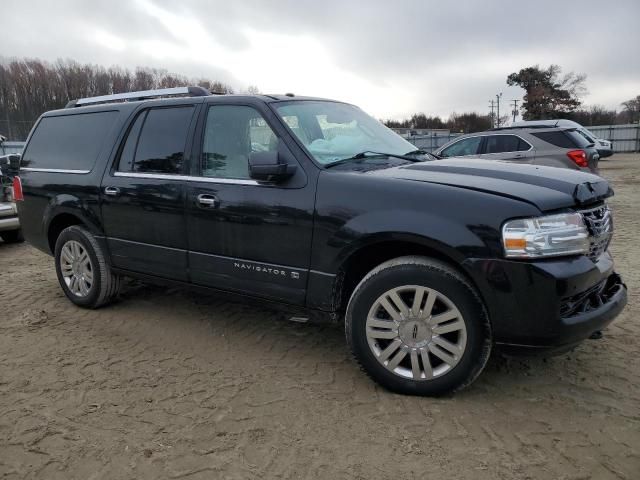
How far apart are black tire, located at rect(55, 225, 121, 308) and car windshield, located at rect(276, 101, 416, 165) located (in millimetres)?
2247

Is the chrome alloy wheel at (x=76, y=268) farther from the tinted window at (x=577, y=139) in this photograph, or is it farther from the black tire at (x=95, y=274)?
the tinted window at (x=577, y=139)

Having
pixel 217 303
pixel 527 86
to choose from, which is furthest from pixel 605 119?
pixel 217 303

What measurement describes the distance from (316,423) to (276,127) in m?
1.94

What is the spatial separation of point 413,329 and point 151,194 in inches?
91.9

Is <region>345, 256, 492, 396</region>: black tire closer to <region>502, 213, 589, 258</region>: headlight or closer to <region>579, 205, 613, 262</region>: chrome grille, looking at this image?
<region>502, 213, 589, 258</region>: headlight

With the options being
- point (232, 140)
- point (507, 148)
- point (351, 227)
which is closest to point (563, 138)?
point (507, 148)

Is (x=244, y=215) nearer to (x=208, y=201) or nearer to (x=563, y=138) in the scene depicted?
(x=208, y=201)

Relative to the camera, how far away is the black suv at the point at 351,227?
278 centimetres

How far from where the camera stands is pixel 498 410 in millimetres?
2953

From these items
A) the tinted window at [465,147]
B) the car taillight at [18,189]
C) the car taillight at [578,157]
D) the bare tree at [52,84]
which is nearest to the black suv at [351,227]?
the car taillight at [18,189]

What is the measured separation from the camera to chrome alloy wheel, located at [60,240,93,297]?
484 centimetres

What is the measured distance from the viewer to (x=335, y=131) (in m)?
3.93

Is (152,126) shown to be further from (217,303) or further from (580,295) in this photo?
(580,295)

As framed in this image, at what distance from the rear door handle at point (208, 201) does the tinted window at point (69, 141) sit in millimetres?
1435
